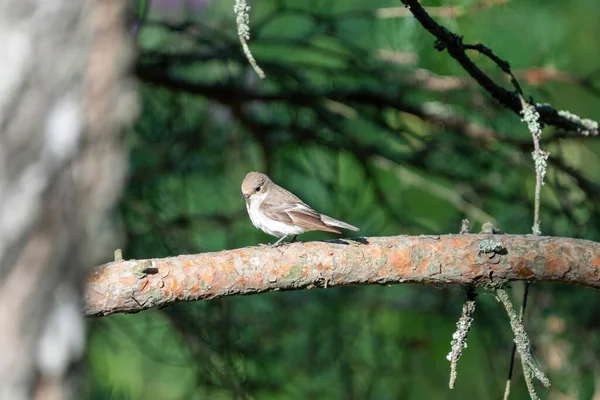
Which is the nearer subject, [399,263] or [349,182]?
[399,263]

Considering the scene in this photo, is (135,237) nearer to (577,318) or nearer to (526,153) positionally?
(526,153)

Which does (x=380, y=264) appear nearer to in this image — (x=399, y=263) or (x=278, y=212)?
(x=399, y=263)

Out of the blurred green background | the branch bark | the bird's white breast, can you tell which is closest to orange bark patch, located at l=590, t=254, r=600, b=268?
the branch bark

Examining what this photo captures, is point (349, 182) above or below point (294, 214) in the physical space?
below

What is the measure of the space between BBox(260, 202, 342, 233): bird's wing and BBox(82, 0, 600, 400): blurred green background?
575mm

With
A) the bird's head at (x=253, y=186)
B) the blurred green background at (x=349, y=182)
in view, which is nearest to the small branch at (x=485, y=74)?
the blurred green background at (x=349, y=182)

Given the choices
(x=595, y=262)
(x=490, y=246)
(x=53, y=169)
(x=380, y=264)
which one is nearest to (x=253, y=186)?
(x=380, y=264)

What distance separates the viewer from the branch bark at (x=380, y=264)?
2211mm

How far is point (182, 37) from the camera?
402cm

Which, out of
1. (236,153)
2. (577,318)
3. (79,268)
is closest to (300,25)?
(236,153)

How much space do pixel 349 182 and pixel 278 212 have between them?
1.47 m

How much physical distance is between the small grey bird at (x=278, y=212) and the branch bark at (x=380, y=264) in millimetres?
800

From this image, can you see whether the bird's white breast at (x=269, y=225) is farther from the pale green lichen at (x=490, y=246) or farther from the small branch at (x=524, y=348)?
the small branch at (x=524, y=348)

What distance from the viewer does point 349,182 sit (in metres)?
4.76
